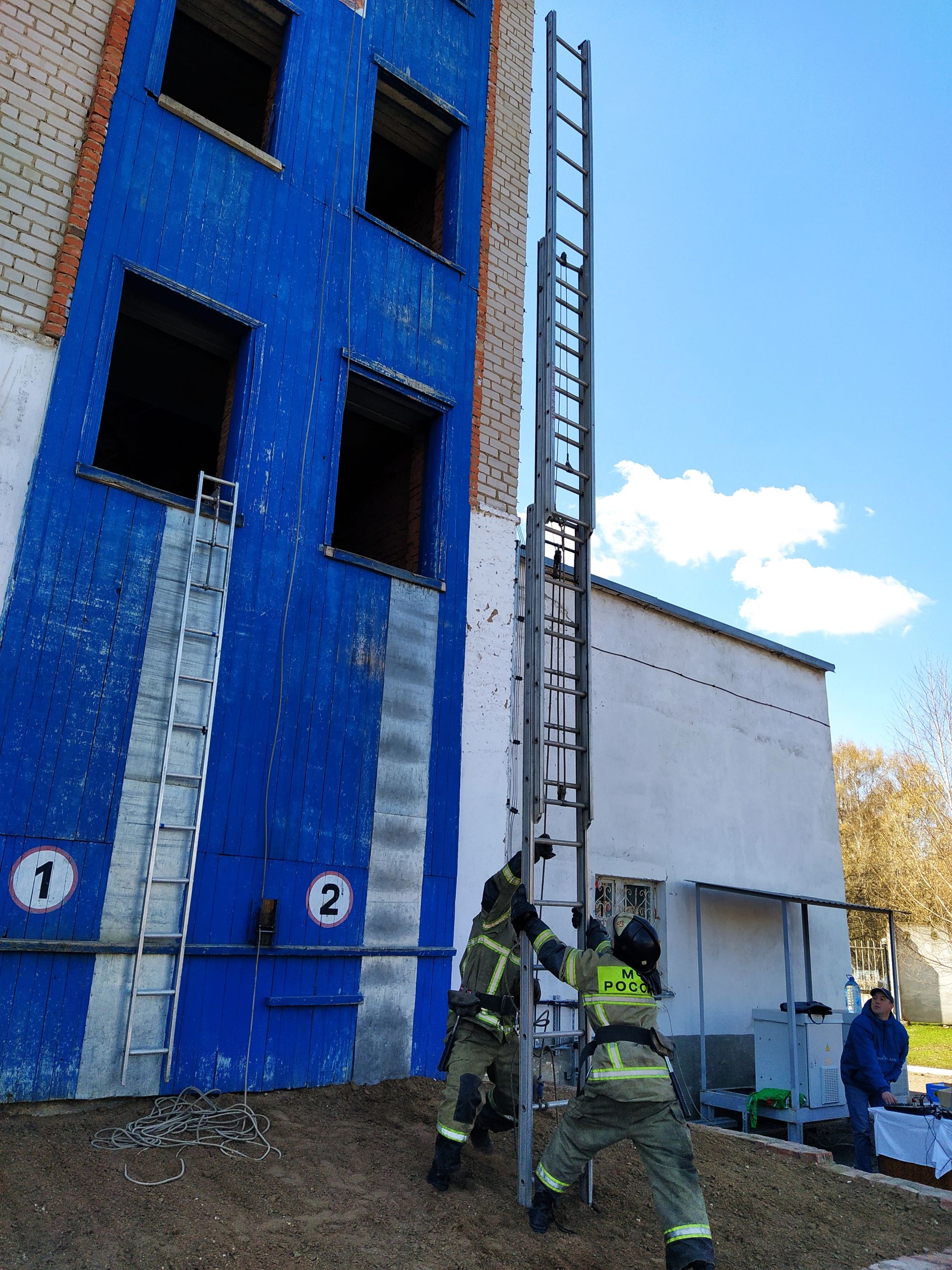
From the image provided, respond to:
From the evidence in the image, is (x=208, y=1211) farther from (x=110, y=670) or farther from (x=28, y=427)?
(x=28, y=427)

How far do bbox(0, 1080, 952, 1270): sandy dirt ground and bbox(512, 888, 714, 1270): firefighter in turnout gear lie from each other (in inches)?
16.9

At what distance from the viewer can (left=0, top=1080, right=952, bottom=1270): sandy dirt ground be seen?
4.23 meters

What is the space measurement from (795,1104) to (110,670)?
28.1 feet

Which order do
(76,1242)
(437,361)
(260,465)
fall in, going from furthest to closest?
1. (437,361)
2. (260,465)
3. (76,1242)

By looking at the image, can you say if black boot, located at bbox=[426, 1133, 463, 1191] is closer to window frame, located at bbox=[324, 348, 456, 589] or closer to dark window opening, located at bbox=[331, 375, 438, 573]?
window frame, located at bbox=[324, 348, 456, 589]

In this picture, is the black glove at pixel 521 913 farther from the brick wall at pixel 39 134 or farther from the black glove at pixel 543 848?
the brick wall at pixel 39 134

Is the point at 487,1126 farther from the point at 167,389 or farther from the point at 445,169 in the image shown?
the point at 445,169

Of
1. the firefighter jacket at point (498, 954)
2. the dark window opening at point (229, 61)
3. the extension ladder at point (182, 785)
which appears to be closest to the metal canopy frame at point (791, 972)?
the firefighter jacket at point (498, 954)

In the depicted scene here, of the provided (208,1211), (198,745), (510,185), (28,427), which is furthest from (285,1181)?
(510,185)

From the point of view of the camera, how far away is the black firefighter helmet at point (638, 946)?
489cm

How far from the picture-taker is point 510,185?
1052cm

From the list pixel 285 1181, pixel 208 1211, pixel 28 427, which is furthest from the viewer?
pixel 28 427

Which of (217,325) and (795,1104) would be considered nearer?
(217,325)

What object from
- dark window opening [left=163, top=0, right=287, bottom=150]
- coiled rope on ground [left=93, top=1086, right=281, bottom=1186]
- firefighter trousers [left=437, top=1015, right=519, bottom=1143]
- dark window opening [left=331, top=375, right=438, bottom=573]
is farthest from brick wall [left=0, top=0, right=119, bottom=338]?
firefighter trousers [left=437, top=1015, right=519, bottom=1143]
